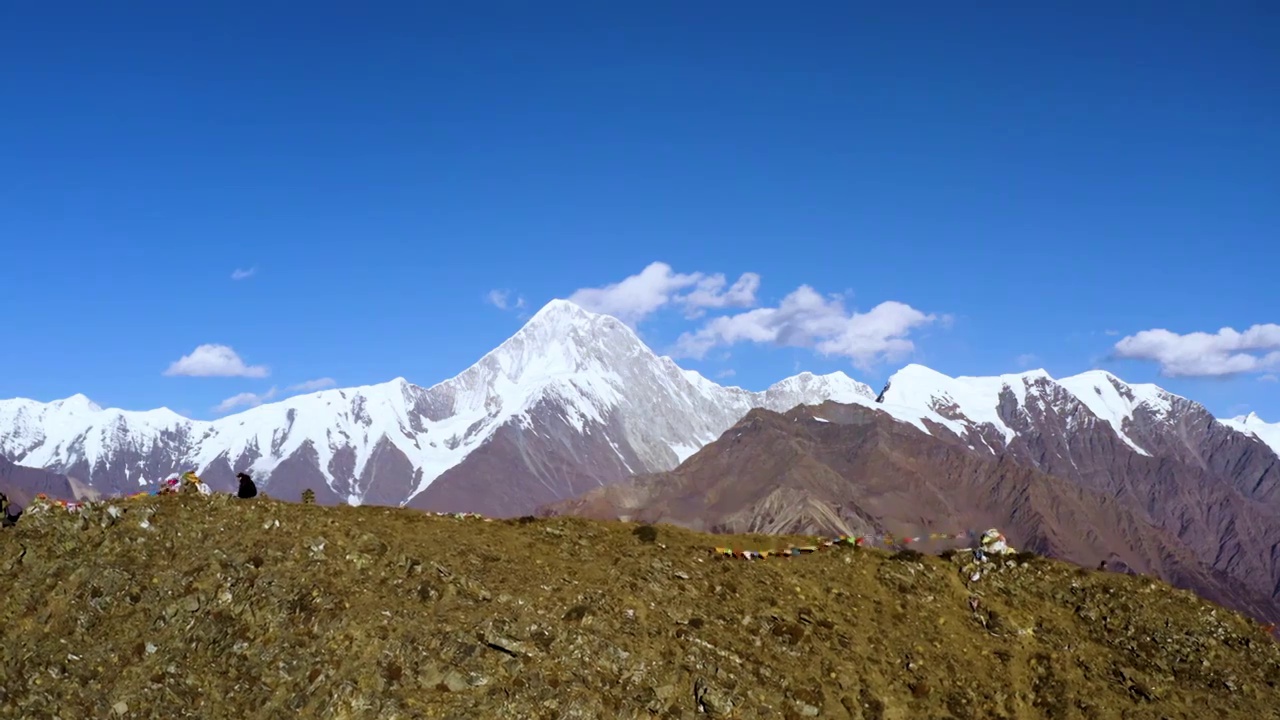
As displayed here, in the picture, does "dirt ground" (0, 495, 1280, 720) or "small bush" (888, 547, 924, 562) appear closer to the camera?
"dirt ground" (0, 495, 1280, 720)

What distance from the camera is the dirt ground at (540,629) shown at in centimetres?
2964

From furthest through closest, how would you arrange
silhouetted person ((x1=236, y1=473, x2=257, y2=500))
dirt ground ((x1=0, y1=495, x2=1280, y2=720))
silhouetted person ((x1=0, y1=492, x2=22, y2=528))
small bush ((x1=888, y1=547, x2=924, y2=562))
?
1. small bush ((x1=888, y1=547, x2=924, y2=562))
2. silhouetted person ((x1=236, y1=473, x2=257, y2=500))
3. silhouetted person ((x1=0, y1=492, x2=22, y2=528))
4. dirt ground ((x1=0, y1=495, x2=1280, y2=720))

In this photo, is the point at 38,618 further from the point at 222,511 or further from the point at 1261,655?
the point at 1261,655

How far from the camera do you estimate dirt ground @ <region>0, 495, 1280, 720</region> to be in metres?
29.6

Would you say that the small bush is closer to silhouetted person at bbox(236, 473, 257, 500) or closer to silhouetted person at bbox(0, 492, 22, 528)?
silhouetted person at bbox(236, 473, 257, 500)

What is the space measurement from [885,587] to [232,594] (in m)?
22.9

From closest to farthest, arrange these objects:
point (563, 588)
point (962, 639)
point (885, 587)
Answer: point (563, 588) < point (962, 639) < point (885, 587)

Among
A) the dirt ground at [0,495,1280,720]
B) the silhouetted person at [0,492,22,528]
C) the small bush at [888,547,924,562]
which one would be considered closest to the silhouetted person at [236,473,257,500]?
the dirt ground at [0,495,1280,720]

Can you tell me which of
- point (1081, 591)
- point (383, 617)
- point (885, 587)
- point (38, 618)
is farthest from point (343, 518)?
point (1081, 591)

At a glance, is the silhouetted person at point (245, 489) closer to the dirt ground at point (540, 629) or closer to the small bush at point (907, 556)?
the dirt ground at point (540, 629)

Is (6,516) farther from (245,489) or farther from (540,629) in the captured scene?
(540,629)

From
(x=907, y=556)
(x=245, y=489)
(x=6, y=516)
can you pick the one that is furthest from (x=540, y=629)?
(x=6, y=516)

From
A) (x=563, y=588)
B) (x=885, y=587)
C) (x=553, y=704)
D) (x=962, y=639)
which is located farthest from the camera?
(x=885, y=587)

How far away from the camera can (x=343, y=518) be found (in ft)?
123
